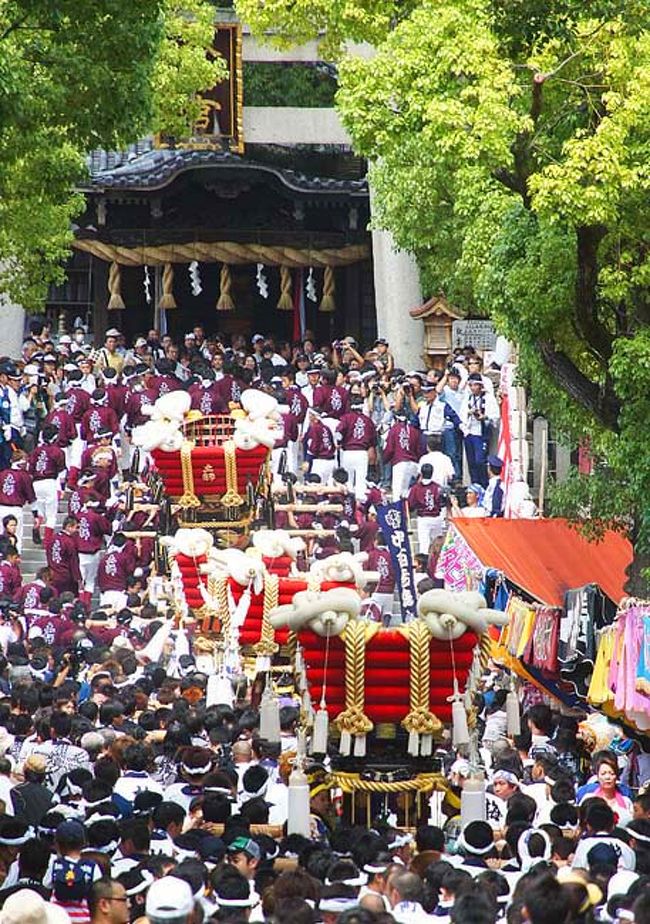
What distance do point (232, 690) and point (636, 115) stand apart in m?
6.12

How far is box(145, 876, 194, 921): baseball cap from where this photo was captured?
8.20 meters

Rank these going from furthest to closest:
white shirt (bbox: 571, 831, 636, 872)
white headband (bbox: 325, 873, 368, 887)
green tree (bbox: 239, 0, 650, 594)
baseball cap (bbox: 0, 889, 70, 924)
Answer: green tree (bbox: 239, 0, 650, 594) < white shirt (bbox: 571, 831, 636, 872) < white headband (bbox: 325, 873, 368, 887) < baseball cap (bbox: 0, 889, 70, 924)

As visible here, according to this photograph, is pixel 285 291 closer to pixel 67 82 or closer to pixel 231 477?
pixel 231 477

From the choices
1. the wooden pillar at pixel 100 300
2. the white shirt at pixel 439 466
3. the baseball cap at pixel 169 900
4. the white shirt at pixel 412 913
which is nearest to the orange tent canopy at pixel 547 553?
the white shirt at pixel 439 466

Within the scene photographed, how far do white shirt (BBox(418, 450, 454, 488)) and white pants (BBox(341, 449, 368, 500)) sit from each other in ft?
3.39

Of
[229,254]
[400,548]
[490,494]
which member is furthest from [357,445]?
[229,254]

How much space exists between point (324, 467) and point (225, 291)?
39.7 ft

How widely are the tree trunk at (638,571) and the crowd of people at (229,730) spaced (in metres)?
1.22

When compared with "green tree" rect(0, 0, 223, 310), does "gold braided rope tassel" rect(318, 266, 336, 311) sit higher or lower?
higher

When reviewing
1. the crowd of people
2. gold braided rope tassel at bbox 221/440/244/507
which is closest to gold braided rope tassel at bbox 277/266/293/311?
the crowd of people

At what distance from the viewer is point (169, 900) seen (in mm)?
8281

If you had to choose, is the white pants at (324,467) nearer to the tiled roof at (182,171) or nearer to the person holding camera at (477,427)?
the person holding camera at (477,427)

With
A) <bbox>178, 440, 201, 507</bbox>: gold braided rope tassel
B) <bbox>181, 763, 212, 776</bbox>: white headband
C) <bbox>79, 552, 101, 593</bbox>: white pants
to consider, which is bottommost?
<bbox>181, 763, 212, 776</bbox>: white headband

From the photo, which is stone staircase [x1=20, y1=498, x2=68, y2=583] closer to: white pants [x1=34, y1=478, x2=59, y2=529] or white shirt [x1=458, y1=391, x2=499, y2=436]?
white pants [x1=34, y1=478, x2=59, y2=529]
